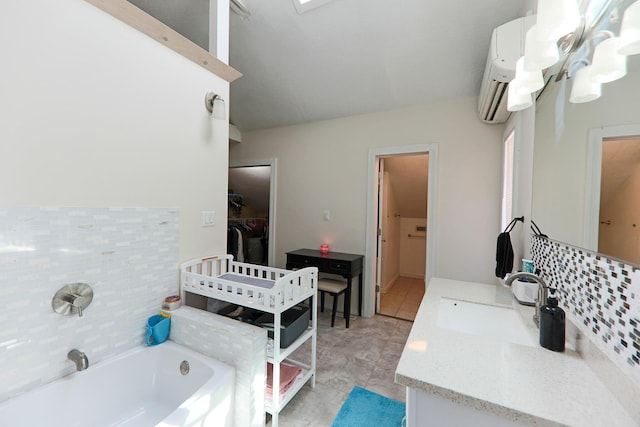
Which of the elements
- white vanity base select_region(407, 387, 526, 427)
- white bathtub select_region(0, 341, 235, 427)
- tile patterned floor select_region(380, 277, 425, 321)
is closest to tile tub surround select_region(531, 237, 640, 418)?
white vanity base select_region(407, 387, 526, 427)

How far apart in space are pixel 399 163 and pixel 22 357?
144 inches

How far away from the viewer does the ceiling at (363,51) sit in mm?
1849

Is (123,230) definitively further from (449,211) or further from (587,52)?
(449,211)

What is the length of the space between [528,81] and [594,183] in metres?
0.52

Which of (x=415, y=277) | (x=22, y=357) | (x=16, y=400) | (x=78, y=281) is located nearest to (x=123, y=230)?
(x=78, y=281)

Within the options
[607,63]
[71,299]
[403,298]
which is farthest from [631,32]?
[403,298]

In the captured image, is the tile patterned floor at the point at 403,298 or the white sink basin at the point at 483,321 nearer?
the white sink basin at the point at 483,321

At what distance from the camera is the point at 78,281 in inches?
48.1

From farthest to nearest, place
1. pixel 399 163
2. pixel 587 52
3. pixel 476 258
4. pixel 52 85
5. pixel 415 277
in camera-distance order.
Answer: pixel 415 277 < pixel 399 163 < pixel 476 258 < pixel 52 85 < pixel 587 52

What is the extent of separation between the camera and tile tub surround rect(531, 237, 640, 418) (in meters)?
0.63

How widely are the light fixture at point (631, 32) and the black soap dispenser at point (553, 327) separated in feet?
2.53

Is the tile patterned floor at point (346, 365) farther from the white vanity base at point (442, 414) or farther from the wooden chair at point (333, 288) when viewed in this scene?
the white vanity base at point (442, 414)

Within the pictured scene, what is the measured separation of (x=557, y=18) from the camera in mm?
801

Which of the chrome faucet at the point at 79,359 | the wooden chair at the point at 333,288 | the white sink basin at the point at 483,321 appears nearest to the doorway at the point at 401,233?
the wooden chair at the point at 333,288
